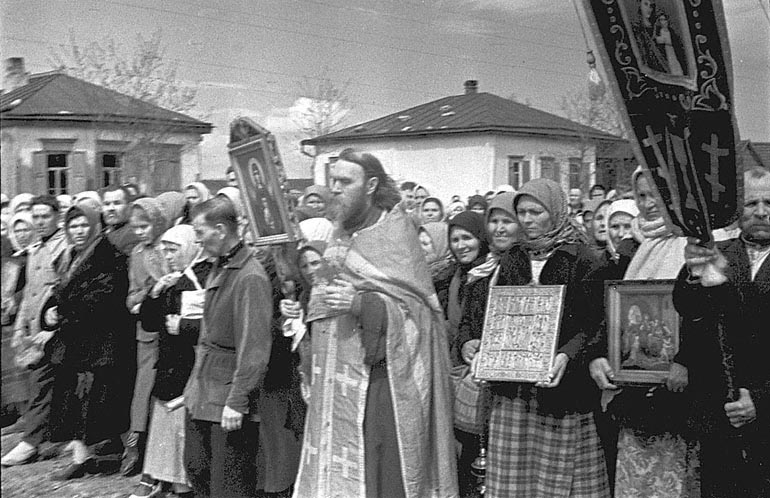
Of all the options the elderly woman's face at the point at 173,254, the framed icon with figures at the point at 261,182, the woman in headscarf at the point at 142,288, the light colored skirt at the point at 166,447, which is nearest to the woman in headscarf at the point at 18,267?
the woman in headscarf at the point at 142,288

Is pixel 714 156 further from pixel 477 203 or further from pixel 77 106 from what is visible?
pixel 77 106

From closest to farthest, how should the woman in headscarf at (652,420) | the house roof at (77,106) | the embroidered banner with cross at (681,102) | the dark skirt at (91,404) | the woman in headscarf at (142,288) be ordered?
the embroidered banner with cross at (681,102) → the woman in headscarf at (652,420) → the house roof at (77,106) → the woman in headscarf at (142,288) → the dark skirt at (91,404)

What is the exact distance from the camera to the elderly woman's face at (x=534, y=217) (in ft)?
13.2

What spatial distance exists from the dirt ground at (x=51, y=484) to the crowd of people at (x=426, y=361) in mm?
448

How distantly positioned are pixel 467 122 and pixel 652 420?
2987mm

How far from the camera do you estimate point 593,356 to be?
12.8ft

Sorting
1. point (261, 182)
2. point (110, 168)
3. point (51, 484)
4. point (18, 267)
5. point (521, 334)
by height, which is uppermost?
point (110, 168)

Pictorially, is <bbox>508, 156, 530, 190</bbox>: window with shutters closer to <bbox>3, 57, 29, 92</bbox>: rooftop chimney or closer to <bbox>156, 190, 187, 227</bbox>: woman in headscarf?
Answer: <bbox>156, 190, 187, 227</bbox>: woman in headscarf

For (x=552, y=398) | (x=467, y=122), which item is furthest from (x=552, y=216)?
(x=467, y=122)

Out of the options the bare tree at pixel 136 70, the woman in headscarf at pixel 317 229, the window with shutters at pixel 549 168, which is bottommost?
the woman in headscarf at pixel 317 229

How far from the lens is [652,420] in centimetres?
384

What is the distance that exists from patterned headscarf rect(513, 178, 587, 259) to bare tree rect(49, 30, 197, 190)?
9.02 feet

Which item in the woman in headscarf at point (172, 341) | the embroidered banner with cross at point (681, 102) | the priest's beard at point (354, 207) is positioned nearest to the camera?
the embroidered banner with cross at point (681, 102)

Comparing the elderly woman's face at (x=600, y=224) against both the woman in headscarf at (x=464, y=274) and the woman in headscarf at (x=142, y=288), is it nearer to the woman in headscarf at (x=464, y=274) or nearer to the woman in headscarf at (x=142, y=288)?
the woman in headscarf at (x=464, y=274)
